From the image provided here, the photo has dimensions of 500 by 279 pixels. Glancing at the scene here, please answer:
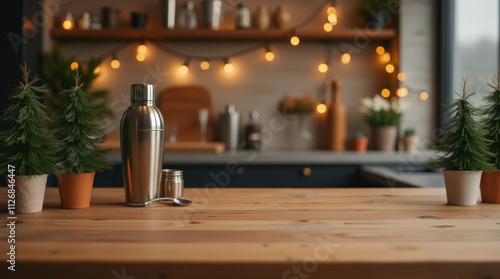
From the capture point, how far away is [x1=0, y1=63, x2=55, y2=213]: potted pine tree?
0.90m

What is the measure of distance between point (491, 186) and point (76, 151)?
101 centimetres

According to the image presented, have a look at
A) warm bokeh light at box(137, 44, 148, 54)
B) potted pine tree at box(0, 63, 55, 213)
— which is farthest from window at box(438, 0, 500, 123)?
warm bokeh light at box(137, 44, 148, 54)

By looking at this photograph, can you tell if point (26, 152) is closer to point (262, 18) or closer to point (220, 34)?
point (220, 34)

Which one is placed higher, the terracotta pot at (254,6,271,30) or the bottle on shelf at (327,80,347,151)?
the terracotta pot at (254,6,271,30)

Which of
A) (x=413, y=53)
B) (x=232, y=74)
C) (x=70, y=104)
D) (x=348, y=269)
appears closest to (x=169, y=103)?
(x=232, y=74)

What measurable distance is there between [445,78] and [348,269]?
2993 mm

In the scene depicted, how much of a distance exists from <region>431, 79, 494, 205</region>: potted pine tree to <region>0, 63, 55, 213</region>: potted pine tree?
92cm

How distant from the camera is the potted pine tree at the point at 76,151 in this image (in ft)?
3.18

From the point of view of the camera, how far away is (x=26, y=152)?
3.00 ft

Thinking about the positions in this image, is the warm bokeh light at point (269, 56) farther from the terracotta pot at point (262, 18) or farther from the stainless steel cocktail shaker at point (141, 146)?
the stainless steel cocktail shaker at point (141, 146)

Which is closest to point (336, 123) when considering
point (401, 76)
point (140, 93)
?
point (401, 76)

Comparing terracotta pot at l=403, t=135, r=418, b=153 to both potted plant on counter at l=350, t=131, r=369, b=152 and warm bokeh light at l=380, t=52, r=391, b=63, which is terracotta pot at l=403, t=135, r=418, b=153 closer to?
potted plant on counter at l=350, t=131, r=369, b=152

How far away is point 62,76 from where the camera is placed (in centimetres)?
308

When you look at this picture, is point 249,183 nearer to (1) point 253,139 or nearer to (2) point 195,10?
(1) point 253,139
